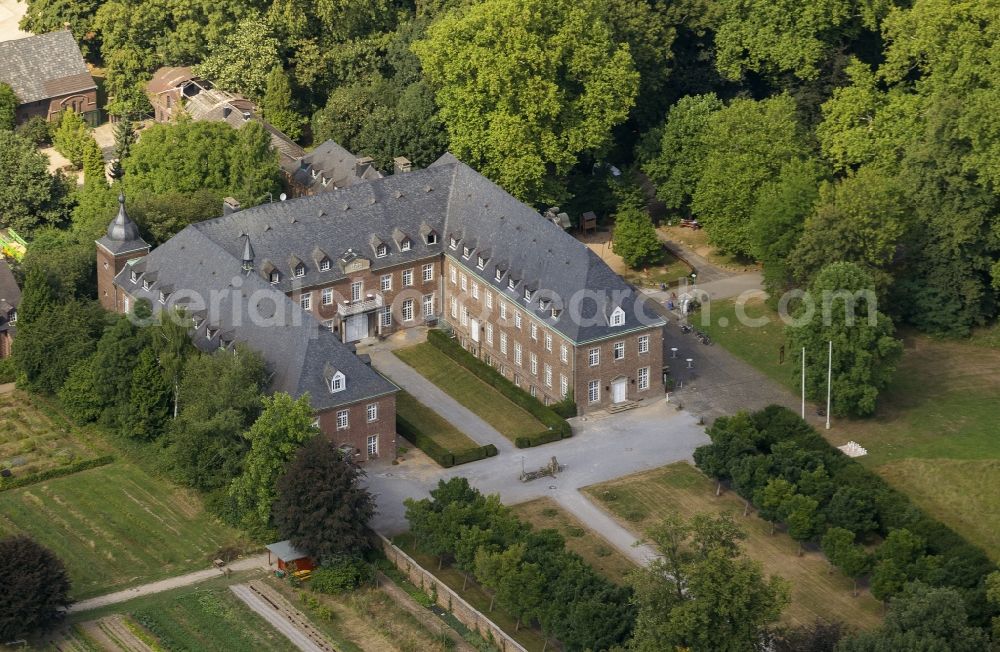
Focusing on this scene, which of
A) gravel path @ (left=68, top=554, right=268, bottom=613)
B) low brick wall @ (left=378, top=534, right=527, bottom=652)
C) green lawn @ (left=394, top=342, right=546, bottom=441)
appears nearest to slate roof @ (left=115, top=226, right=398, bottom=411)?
green lawn @ (left=394, top=342, right=546, bottom=441)

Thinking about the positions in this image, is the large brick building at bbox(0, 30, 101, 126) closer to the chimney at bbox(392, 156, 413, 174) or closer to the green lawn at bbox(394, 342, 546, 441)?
the chimney at bbox(392, 156, 413, 174)

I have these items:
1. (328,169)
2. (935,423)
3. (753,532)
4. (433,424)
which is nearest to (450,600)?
(753,532)

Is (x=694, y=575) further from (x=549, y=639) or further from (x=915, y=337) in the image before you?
(x=915, y=337)

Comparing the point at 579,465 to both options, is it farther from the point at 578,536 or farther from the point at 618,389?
the point at 578,536

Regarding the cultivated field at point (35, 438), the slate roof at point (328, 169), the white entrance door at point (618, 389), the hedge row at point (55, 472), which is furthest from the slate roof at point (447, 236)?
the hedge row at point (55, 472)

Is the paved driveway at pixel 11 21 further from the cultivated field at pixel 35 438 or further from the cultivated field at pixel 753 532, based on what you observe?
the cultivated field at pixel 753 532

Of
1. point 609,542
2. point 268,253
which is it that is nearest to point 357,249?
point 268,253
